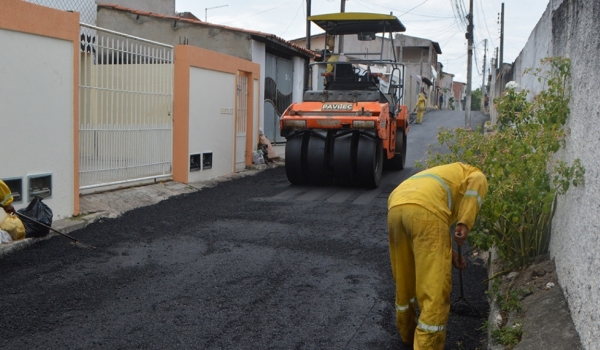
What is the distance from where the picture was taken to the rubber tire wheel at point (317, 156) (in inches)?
446

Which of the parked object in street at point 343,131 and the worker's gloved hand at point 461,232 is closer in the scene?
the worker's gloved hand at point 461,232

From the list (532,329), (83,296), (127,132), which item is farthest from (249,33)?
(532,329)

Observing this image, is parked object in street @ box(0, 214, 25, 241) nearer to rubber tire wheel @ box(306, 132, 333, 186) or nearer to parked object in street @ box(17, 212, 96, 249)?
parked object in street @ box(17, 212, 96, 249)

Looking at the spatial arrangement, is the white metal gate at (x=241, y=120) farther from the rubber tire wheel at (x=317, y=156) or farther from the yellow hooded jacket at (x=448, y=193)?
the yellow hooded jacket at (x=448, y=193)

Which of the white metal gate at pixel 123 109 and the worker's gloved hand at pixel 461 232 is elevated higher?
the white metal gate at pixel 123 109

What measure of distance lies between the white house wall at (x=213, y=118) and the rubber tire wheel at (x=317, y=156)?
2.05 metres

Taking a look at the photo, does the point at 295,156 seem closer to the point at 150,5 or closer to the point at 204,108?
the point at 204,108

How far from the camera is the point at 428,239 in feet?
13.3

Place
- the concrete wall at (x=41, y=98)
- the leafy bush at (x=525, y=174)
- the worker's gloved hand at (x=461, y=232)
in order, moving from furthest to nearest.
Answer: the concrete wall at (x=41, y=98) → the leafy bush at (x=525, y=174) → the worker's gloved hand at (x=461, y=232)

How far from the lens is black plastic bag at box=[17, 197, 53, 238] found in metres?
6.89

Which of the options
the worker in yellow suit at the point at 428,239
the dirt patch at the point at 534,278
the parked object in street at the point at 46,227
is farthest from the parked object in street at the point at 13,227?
the dirt patch at the point at 534,278

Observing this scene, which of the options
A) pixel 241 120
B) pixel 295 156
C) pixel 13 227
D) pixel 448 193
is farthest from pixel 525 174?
pixel 241 120

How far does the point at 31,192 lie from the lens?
752 centimetres

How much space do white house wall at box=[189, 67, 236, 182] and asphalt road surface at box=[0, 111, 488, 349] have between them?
9.79 ft
